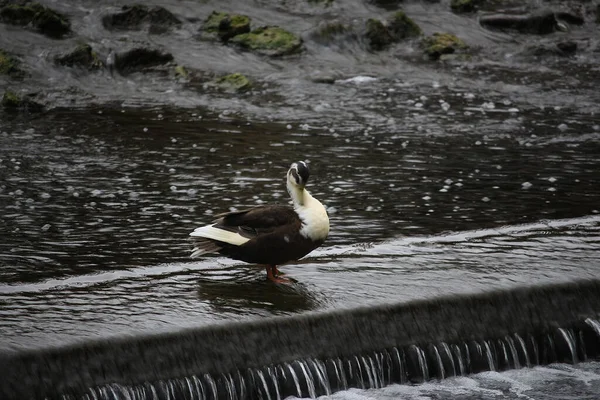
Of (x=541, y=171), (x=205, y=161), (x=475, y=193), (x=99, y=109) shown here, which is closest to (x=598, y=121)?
(x=541, y=171)

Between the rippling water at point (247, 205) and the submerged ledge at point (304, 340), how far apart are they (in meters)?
0.12

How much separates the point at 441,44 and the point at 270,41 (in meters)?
3.19

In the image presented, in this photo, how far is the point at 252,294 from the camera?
802 centimetres

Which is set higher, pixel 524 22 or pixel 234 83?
pixel 524 22

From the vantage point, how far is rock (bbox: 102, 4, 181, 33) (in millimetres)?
21000

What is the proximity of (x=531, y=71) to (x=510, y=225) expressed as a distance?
407 inches

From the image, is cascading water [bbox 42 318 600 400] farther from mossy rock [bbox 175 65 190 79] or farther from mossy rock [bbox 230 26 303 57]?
mossy rock [bbox 230 26 303 57]

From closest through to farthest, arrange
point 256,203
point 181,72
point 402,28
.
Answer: point 256,203
point 181,72
point 402,28

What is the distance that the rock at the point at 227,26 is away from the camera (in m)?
21.0

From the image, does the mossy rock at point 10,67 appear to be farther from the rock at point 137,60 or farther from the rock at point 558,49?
the rock at point 558,49

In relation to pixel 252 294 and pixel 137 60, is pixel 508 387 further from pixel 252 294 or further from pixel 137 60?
pixel 137 60

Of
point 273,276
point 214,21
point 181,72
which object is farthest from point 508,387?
point 214,21

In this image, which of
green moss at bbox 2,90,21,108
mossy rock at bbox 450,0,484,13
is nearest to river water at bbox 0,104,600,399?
green moss at bbox 2,90,21,108

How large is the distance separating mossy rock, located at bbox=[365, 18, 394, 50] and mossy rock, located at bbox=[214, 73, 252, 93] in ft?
12.2
